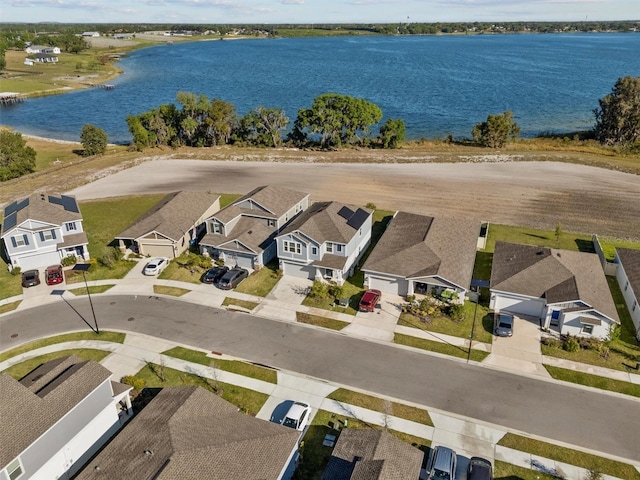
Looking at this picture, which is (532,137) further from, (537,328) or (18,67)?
(18,67)

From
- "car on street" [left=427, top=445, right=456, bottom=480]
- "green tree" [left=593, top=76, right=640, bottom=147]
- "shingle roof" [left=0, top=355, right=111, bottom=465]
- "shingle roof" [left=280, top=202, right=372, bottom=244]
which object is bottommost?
"car on street" [left=427, top=445, right=456, bottom=480]

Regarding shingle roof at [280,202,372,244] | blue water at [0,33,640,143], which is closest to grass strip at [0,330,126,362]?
shingle roof at [280,202,372,244]

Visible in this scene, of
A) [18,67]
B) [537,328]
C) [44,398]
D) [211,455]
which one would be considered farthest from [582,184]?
[18,67]

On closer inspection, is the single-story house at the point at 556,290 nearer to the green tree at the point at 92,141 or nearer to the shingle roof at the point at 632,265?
the shingle roof at the point at 632,265

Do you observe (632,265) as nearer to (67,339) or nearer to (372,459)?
(372,459)

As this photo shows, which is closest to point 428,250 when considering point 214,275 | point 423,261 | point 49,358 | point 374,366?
point 423,261

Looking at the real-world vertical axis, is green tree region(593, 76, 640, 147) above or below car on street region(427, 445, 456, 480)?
above

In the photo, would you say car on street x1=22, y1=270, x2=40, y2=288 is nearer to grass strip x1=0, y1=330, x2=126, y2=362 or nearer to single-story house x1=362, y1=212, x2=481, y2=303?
grass strip x1=0, y1=330, x2=126, y2=362
